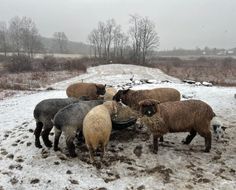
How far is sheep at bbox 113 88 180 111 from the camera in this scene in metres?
10.9

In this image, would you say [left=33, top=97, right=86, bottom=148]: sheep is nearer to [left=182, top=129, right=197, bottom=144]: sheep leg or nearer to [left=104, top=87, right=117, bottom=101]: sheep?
[left=104, top=87, right=117, bottom=101]: sheep

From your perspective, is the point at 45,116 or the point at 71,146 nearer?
the point at 71,146

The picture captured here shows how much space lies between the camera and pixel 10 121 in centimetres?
1236

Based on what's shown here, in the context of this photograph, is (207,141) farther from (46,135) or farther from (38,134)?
(38,134)

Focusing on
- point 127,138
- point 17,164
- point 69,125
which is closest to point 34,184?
point 17,164

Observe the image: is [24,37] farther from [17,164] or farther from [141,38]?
[17,164]

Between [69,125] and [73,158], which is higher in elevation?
[69,125]

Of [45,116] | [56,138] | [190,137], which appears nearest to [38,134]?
[45,116]

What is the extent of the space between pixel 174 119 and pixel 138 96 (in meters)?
2.60

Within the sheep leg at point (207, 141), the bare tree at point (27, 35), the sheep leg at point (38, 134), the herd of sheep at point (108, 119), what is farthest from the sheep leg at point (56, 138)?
the bare tree at point (27, 35)

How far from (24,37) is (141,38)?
28.8 meters

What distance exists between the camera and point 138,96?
1100cm

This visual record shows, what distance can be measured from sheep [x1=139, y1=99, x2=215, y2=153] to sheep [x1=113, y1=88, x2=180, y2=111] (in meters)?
2.04

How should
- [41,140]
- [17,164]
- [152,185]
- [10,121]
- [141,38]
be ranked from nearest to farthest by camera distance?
[152,185]
[17,164]
[41,140]
[10,121]
[141,38]
